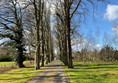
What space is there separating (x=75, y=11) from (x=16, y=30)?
13.4 metres

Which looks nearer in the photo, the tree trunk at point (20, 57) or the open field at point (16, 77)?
the open field at point (16, 77)

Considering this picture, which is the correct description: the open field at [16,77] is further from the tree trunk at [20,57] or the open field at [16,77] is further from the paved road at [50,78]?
the tree trunk at [20,57]

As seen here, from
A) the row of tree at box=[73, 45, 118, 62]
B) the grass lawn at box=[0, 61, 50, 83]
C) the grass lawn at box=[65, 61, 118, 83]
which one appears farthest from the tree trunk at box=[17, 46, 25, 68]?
the row of tree at box=[73, 45, 118, 62]

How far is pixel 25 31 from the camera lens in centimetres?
2205

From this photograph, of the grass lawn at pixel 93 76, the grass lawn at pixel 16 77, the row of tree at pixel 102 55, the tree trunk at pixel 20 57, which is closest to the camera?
the grass lawn at pixel 93 76

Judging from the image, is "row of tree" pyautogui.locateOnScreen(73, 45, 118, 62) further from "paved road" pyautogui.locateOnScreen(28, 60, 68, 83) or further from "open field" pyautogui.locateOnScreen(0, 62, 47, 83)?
"open field" pyautogui.locateOnScreen(0, 62, 47, 83)

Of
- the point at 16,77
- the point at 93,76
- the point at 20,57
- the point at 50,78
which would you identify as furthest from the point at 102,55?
the point at 16,77

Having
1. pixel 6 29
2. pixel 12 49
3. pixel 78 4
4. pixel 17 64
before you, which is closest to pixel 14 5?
pixel 6 29

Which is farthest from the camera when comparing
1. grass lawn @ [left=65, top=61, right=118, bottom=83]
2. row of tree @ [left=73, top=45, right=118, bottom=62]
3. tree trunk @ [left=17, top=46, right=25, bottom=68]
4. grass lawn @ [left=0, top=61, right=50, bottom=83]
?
row of tree @ [left=73, top=45, right=118, bottom=62]

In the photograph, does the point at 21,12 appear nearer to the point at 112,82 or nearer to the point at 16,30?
the point at 16,30

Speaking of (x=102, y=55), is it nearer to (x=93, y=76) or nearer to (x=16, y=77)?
(x=93, y=76)

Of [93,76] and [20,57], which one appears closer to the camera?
[93,76]

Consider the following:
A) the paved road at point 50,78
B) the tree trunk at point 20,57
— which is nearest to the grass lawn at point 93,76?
the paved road at point 50,78

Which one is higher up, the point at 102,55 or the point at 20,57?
the point at 20,57
